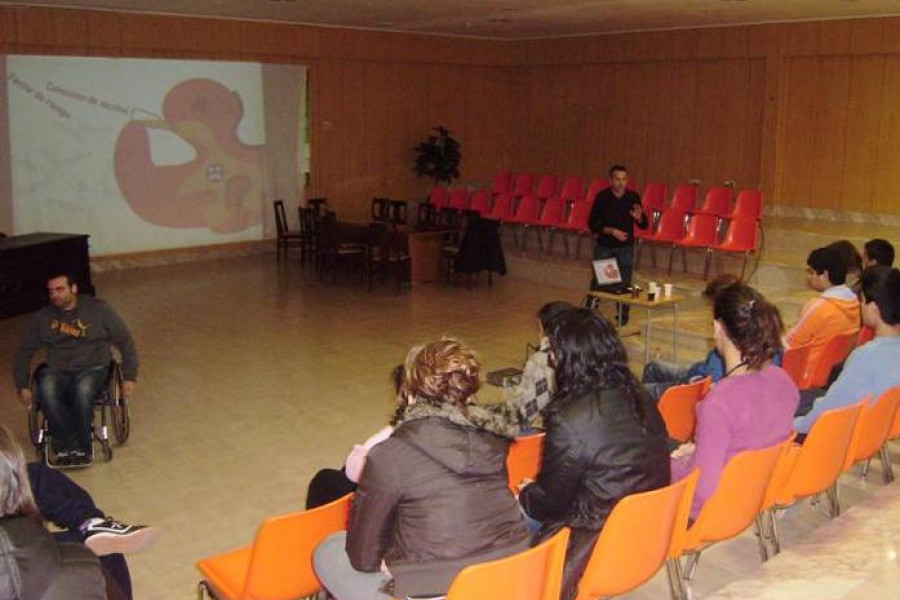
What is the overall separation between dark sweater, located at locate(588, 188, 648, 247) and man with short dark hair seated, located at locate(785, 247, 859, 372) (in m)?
3.33

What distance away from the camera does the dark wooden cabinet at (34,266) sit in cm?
1000

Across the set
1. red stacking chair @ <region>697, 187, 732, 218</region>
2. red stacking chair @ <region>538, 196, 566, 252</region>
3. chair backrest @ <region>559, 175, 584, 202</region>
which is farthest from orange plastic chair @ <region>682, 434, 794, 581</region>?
chair backrest @ <region>559, 175, 584, 202</region>

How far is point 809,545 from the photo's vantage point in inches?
160

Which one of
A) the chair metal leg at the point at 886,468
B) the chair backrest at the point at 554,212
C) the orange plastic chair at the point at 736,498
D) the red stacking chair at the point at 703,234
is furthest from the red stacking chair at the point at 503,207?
the orange plastic chair at the point at 736,498

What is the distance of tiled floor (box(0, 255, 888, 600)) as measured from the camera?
16.8ft

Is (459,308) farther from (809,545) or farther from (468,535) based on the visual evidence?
(468,535)

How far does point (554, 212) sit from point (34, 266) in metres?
6.96

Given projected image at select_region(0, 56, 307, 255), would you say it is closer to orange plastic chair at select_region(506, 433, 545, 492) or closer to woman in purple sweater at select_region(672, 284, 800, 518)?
orange plastic chair at select_region(506, 433, 545, 492)

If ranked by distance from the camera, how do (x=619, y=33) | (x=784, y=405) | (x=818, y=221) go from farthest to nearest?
(x=619, y=33) < (x=818, y=221) < (x=784, y=405)

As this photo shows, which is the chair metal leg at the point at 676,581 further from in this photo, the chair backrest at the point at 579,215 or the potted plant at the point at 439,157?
the potted plant at the point at 439,157

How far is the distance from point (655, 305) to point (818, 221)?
6039mm

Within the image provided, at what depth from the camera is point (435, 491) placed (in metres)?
2.79

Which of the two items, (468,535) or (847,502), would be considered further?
(847,502)

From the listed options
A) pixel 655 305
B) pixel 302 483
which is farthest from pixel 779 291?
pixel 302 483
